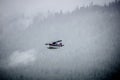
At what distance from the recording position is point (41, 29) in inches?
5305

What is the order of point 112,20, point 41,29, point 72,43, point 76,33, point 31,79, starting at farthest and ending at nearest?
point 41,29, point 76,33, point 112,20, point 72,43, point 31,79

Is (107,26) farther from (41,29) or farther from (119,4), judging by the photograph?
(41,29)

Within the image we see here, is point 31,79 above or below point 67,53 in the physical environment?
below

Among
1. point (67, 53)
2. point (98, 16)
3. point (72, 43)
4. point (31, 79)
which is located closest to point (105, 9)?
point (98, 16)

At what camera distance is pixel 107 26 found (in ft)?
344

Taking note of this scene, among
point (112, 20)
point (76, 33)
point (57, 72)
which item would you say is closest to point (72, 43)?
point (76, 33)

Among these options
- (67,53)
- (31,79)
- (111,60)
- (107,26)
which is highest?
(107,26)

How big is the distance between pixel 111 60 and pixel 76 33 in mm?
59726

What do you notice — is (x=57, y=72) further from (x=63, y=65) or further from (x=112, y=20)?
(x=112, y=20)

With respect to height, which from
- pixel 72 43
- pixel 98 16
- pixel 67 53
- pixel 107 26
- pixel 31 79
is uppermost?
pixel 98 16

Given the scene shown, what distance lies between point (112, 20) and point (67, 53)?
44.1 metres

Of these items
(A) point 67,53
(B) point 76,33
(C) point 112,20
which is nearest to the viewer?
(A) point 67,53

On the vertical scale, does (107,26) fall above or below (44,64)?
above

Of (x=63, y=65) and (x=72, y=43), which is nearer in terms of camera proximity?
(x=63, y=65)
